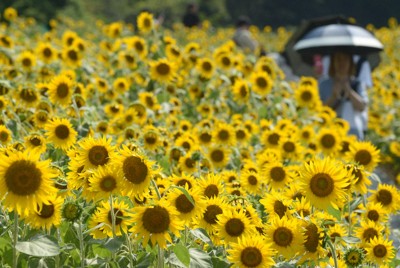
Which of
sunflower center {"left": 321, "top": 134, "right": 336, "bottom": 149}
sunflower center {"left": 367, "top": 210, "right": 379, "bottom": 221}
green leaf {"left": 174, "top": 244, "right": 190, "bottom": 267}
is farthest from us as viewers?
sunflower center {"left": 321, "top": 134, "right": 336, "bottom": 149}

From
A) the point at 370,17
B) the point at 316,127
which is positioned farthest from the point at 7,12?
the point at 370,17

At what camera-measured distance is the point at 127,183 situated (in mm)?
2301

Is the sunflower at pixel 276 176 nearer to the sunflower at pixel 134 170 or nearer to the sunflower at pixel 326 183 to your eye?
the sunflower at pixel 326 183

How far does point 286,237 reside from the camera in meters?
2.32

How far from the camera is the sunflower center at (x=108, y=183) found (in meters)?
2.33

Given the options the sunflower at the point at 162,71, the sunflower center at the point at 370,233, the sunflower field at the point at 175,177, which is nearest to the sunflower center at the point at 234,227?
the sunflower field at the point at 175,177

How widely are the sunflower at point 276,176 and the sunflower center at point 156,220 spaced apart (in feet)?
4.27

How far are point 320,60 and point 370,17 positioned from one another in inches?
1052

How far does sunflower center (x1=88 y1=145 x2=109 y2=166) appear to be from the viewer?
97.0 inches

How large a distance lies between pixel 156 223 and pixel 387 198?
150 centimetres

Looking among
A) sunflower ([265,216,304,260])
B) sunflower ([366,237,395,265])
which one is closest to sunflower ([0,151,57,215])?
sunflower ([265,216,304,260])

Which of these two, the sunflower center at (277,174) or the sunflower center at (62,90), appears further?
the sunflower center at (62,90)

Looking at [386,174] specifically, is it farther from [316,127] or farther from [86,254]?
[86,254]

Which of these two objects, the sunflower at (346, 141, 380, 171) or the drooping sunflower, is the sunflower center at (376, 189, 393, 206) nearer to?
the sunflower at (346, 141, 380, 171)
